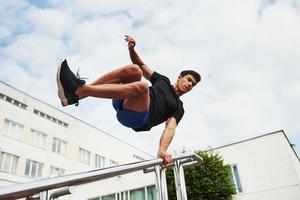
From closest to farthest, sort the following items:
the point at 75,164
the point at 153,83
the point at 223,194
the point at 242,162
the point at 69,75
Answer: the point at 69,75 → the point at 153,83 → the point at 223,194 → the point at 242,162 → the point at 75,164

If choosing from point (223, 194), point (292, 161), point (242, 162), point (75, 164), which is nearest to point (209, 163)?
point (223, 194)

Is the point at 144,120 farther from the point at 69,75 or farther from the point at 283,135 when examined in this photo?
the point at 283,135

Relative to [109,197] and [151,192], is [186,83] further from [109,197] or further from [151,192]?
[109,197]

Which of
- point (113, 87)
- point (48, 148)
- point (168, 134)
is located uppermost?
point (48, 148)

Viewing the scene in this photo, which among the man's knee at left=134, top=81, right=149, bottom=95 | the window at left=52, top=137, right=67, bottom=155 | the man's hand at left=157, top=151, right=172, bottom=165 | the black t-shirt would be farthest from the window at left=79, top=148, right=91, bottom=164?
the man's hand at left=157, top=151, right=172, bottom=165

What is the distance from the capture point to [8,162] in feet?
66.1

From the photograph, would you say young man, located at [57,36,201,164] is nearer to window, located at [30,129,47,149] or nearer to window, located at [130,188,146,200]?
window, located at [130,188,146,200]

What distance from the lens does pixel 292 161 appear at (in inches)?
551

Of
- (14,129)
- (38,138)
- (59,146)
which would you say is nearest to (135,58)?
(14,129)

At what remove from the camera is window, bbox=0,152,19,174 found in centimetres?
1983

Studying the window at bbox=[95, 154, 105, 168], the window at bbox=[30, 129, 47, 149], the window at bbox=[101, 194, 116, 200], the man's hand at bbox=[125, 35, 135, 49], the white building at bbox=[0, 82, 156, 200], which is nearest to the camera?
the man's hand at bbox=[125, 35, 135, 49]

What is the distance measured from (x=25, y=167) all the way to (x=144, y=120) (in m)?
20.3

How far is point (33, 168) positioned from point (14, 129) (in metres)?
3.06

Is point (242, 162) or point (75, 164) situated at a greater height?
point (75, 164)
